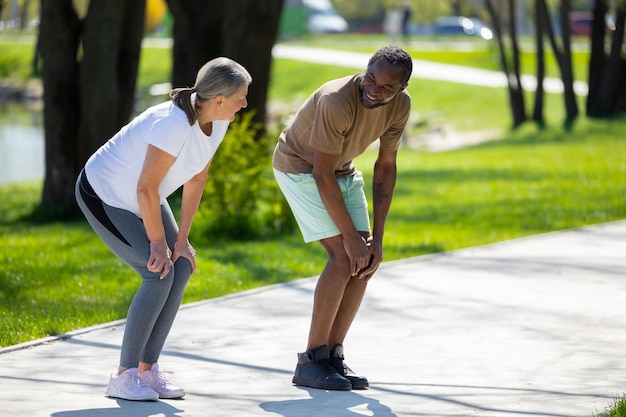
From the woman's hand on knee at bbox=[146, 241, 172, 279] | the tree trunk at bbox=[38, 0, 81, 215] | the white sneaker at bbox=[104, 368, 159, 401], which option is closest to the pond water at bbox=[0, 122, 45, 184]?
the tree trunk at bbox=[38, 0, 81, 215]

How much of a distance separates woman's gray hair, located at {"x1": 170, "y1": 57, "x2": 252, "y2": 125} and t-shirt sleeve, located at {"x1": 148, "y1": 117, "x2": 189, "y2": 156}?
69mm

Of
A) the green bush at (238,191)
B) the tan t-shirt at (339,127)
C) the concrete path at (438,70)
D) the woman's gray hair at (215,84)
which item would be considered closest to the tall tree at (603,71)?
the concrete path at (438,70)

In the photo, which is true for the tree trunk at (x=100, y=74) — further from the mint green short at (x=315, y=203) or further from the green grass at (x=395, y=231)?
the mint green short at (x=315, y=203)

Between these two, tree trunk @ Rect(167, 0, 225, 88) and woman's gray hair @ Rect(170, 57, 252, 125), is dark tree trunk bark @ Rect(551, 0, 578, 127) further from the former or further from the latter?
woman's gray hair @ Rect(170, 57, 252, 125)

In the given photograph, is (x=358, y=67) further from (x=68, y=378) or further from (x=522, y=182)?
(x=68, y=378)

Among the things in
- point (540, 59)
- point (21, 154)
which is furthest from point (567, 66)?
point (21, 154)

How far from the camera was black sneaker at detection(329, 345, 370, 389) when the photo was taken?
18.4ft

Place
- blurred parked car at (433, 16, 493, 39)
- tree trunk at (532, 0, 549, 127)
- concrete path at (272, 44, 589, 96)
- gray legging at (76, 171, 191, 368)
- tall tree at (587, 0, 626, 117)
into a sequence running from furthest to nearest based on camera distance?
blurred parked car at (433, 16, 493, 39) → concrete path at (272, 44, 589, 96) → tall tree at (587, 0, 626, 117) → tree trunk at (532, 0, 549, 127) → gray legging at (76, 171, 191, 368)

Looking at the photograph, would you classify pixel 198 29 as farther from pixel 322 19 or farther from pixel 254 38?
pixel 322 19

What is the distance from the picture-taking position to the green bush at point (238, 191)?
11.4m

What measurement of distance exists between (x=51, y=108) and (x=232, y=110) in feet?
30.9

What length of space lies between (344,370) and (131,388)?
113 cm

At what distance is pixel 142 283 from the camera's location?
17.2 ft

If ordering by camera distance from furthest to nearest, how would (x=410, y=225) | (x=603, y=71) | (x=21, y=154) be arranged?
(x=603, y=71)
(x=21, y=154)
(x=410, y=225)
